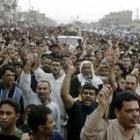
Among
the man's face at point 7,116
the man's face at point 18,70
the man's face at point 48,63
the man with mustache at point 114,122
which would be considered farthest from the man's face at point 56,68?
the man with mustache at point 114,122

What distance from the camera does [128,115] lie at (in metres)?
3.51

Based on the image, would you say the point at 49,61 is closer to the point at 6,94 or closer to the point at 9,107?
the point at 6,94

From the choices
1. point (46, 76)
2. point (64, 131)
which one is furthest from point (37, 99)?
point (46, 76)

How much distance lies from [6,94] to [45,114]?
2133mm

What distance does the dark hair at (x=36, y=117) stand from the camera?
385 centimetres

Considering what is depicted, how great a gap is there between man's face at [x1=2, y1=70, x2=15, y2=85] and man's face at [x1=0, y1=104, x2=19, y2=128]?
1805mm

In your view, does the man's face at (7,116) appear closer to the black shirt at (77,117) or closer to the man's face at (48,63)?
the black shirt at (77,117)

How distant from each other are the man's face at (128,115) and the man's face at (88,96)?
1.79 m

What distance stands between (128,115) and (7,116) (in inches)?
51.5

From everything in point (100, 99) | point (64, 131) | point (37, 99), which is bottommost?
point (64, 131)

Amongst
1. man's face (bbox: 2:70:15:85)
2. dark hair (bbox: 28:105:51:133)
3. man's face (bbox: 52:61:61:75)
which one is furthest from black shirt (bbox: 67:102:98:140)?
man's face (bbox: 52:61:61:75)

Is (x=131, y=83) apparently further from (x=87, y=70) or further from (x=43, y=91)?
(x=87, y=70)

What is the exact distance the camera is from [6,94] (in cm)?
596

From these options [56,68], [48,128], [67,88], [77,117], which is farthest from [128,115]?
[56,68]
